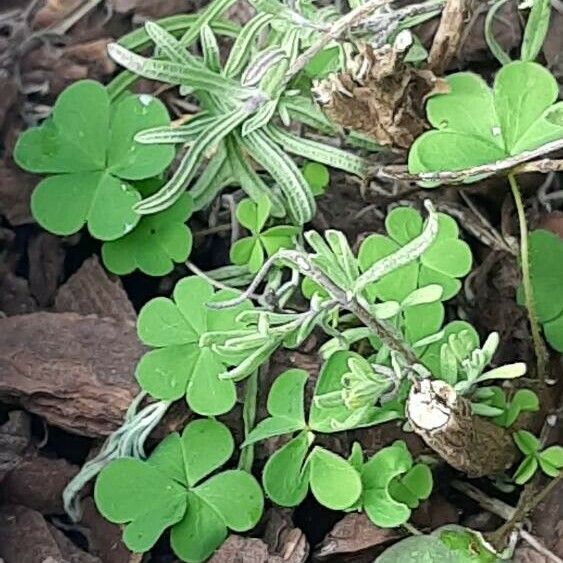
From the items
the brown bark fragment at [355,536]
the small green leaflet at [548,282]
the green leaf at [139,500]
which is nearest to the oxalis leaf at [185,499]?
the green leaf at [139,500]

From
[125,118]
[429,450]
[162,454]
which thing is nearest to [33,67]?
[125,118]

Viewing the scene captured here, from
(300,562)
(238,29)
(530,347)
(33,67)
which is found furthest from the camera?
(33,67)

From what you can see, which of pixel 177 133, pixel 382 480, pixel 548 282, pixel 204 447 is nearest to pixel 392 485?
pixel 382 480

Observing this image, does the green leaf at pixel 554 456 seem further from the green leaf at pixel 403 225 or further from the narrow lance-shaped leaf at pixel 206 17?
the narrow lance-shaped leaf at pixel 206 17

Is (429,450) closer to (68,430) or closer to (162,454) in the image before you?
(162,454)

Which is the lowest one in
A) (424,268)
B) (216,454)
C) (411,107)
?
(216,454)

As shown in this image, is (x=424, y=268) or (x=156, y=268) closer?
(x=424, y=268)
